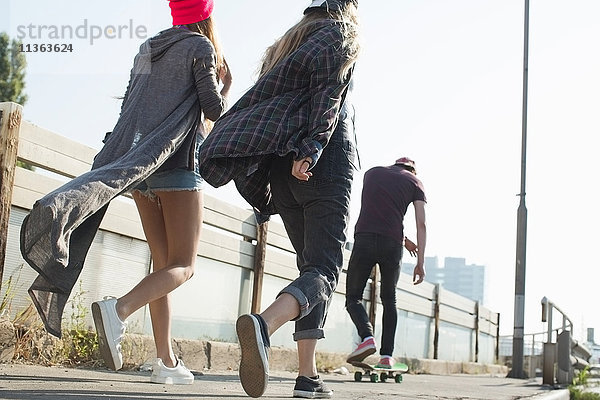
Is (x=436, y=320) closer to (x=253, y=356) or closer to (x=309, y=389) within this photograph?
(x=309, y=389)

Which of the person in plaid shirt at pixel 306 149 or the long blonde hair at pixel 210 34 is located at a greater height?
the long blonde hair at pixel 210 34

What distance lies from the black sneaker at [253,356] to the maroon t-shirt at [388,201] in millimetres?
3713

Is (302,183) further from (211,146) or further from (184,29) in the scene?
(184,29)

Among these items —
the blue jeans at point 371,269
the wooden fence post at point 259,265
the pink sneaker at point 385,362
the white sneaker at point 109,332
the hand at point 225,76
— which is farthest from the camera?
the wooden fence post at point 259,265

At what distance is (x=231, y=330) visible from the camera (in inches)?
314

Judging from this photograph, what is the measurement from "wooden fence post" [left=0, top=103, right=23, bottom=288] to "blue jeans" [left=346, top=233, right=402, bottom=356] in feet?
9.55

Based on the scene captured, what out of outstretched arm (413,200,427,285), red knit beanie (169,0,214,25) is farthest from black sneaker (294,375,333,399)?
outstretched arm (413,200,427,285)

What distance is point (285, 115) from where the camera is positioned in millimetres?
3482

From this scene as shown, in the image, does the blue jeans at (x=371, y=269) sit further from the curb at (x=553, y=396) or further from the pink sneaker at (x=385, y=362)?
the curb at (x=553, y=396)

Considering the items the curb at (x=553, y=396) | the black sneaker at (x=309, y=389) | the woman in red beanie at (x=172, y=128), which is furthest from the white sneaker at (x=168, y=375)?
the curb at (x=553, y=396)

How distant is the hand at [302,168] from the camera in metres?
3.39

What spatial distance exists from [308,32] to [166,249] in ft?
4.19

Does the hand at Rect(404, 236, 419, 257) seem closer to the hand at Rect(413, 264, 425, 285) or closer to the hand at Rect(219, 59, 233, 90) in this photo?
the hand at Rect(413, 264, 425, 285)

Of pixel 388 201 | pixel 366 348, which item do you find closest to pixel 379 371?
pixel 366 348
